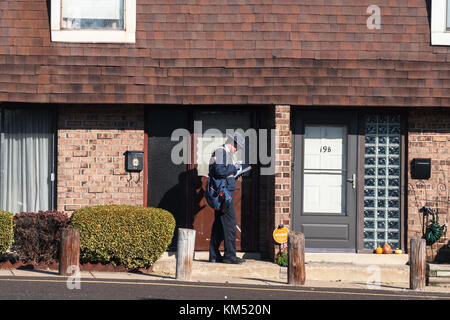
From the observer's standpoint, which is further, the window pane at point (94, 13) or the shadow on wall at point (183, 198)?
the shadow on wall at point (183, 198)

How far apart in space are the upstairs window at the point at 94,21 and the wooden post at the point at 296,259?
440cm

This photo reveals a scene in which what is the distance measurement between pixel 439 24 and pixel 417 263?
416 centimetres

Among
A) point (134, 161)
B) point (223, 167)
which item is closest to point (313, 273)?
point (223, 167)

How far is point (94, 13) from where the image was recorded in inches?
544

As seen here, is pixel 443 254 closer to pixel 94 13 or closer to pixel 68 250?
pixel 68 250

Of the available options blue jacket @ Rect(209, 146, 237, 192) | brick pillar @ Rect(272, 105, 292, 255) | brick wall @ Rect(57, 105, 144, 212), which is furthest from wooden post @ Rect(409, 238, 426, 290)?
brick wall @ Rect(57, 105, 144, 212)

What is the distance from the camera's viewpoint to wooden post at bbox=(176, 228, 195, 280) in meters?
11.6

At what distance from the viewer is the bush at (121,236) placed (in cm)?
1227

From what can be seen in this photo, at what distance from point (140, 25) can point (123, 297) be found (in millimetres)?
5289

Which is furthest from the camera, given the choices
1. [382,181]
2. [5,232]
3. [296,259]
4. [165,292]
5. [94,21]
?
[382,181]

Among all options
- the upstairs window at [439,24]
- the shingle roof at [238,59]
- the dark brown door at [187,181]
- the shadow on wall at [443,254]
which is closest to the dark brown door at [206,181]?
the dark brown door at [187,181]

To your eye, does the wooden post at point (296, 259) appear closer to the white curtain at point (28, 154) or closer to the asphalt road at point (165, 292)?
the asphalt road at point (165, 292)

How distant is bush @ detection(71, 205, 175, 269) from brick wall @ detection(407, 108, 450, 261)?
4.21 m

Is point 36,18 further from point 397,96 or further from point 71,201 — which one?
point 397,96
